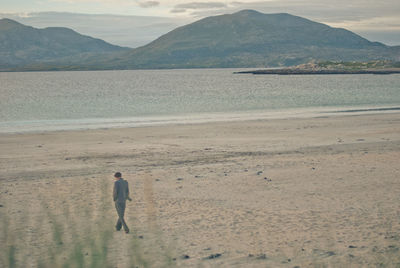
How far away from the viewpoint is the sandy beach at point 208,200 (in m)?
8.78

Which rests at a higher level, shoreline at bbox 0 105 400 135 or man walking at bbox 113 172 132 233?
man walking at bbox 113 172 132 233

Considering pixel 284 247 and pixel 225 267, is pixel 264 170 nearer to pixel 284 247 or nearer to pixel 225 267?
pixel 284 247

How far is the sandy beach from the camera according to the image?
346 inches

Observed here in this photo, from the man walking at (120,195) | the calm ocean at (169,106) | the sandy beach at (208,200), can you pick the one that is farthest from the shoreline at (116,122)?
the man walking at (120,195)

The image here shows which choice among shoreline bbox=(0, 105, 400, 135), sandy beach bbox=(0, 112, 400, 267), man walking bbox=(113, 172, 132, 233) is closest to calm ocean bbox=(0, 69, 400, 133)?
shoreline bbox=(0, 105, 400, 135)

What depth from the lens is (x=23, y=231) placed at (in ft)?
35.4

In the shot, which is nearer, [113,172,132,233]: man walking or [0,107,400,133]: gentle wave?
[113,172,132,233]: man walking

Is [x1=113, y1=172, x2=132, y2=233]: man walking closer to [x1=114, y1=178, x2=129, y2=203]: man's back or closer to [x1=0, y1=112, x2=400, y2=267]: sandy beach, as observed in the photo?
[x1=114, y1=178, x2=129, y2=203]: man's back

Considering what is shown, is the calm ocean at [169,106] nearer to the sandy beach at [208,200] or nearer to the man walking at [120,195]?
the sandy beach at [208,200]

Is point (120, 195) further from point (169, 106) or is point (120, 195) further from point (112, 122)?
point (169, 106)

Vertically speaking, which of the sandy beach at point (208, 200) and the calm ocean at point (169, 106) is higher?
the sandy beach at point (208, 200)

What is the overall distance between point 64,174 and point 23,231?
6969 millimetres

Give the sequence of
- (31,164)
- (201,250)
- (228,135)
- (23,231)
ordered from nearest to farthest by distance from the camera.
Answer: (201,250), (23,231), (31,164), (228,135)

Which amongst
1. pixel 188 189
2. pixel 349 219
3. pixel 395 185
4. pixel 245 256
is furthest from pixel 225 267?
pixel 395 185
